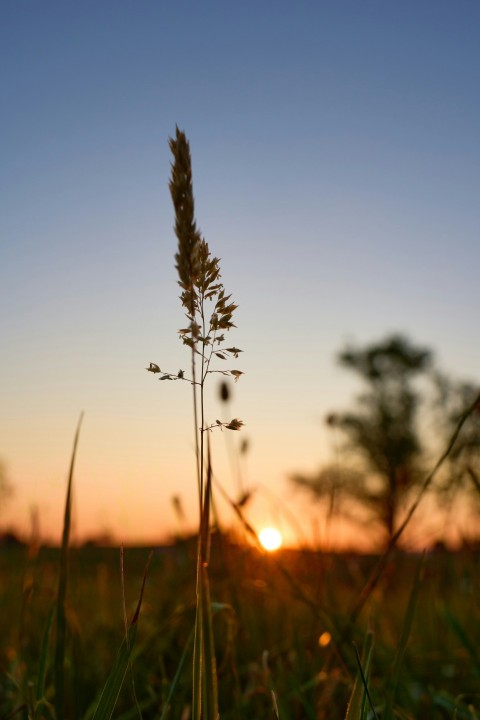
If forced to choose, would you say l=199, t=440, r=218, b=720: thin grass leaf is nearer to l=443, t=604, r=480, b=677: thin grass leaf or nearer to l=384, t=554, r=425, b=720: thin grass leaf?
l=384, t=554, r=425, b=720: thin grass leaf

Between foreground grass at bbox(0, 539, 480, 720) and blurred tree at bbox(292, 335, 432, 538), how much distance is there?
3494cm

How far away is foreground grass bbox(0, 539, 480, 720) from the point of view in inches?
68.2

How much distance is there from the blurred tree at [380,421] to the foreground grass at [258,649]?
34.9 metres

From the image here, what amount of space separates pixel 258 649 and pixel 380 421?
37.1 meters

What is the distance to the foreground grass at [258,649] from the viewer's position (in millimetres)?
1733

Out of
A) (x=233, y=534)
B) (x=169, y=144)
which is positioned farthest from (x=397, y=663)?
(x=233, y=534)

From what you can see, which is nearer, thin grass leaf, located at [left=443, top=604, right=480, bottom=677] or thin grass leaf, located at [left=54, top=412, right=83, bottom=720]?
thin grass leaf, located at [left=54, top=412, right=83, bottom=720]

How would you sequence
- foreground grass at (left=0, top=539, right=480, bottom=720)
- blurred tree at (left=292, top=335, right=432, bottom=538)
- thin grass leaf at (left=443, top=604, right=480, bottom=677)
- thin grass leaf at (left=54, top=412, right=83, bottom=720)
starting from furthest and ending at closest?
blurred tree at (left=292, top=335, right=432, bottom=538) → thin grass leaf at (left=443, top=604, right=480, bottom=677) → foreground grass at (left=0, top=539, right=480, bottom=720) → thin grass leaf at (left=54, top=412, right=83, bottom=720)

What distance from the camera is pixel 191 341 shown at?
87 cm

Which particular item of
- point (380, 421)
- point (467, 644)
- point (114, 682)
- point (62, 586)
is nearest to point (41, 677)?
point (62, 586)

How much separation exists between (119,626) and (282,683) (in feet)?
5.21

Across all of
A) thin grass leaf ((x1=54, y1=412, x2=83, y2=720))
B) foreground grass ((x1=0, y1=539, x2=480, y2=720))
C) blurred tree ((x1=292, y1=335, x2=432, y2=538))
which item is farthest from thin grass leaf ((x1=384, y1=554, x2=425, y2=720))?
blurred tree ((x1=292, y1=335, x2=432, y2=538))

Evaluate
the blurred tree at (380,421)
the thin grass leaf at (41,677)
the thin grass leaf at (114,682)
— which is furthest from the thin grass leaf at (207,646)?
the blurred tree at (380,421)

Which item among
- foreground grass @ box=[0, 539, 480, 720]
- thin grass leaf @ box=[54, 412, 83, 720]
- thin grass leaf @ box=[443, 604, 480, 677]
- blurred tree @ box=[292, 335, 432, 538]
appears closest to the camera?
thin grass leaf @ box=[54, 412, 83, 720]
